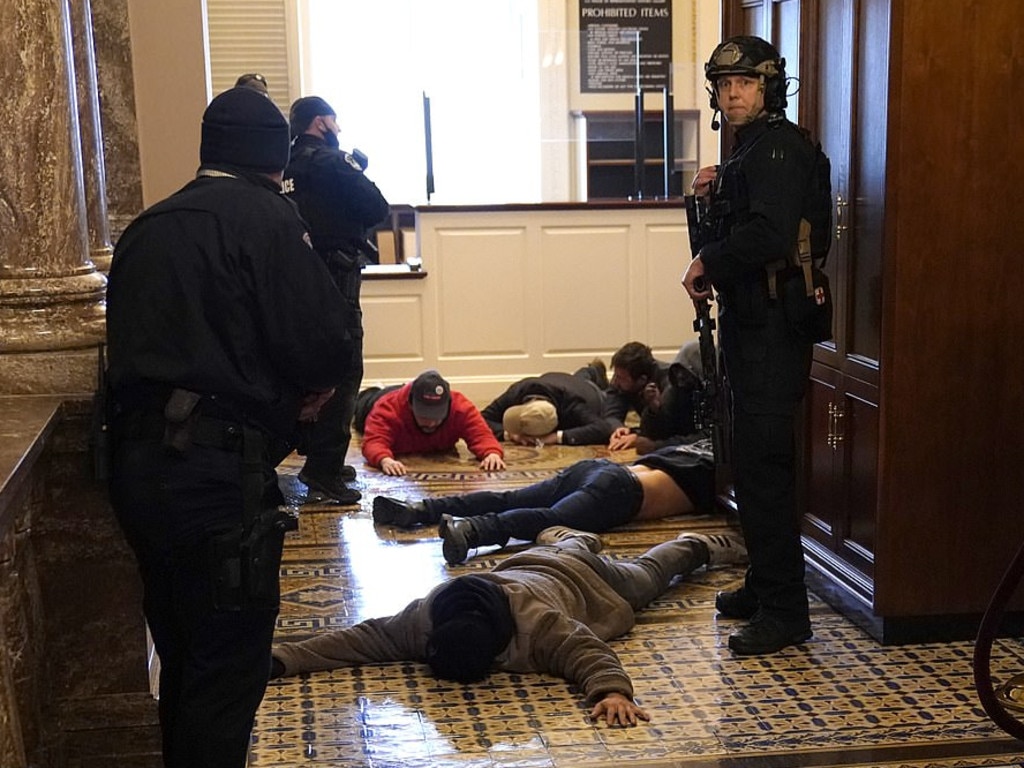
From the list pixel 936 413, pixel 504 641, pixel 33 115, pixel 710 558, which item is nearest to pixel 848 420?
pixel 936 413

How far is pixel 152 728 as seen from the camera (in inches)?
115

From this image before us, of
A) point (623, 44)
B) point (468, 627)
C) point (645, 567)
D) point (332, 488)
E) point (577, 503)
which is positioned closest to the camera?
point (468, 627)

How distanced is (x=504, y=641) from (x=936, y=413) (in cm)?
133

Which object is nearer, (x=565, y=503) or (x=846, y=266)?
(x=846, y=266)

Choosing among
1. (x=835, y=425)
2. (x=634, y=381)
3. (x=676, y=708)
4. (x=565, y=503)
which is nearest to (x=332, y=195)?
(x=565, y=503)

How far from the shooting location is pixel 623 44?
33.1 ft

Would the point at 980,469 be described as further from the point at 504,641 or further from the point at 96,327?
the point at 96,327

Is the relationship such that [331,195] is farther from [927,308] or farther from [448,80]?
[448,80]

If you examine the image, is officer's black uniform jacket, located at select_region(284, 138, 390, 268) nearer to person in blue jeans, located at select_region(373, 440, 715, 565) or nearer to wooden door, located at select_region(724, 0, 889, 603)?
person in blue jeans, located at select_region(373, 440, 715, 565)

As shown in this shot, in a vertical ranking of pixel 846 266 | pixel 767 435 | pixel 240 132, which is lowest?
pixel 767 435

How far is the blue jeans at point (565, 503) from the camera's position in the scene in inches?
183

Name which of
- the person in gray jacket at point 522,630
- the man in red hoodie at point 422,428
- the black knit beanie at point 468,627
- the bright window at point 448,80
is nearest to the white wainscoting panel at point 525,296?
the man in red hoodie at point 422,428

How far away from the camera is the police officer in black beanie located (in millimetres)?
2346

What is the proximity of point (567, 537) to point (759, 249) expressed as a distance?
1367 millimetres
